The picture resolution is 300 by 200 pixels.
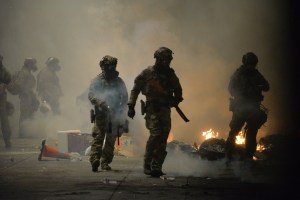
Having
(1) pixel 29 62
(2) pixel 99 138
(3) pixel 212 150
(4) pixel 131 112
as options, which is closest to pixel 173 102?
(4) pixel 131 112

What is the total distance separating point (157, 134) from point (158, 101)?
0.56m

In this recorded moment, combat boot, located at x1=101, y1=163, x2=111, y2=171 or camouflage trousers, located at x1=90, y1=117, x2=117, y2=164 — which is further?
combat boot, located at x1=101, y1=163, x2=111, y2=171

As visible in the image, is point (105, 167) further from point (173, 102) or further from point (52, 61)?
point (52, 61)

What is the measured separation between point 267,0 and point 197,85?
375 centimetres

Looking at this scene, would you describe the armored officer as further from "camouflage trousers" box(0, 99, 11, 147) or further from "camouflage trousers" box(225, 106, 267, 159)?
"camouflage trousers" box(225, 106, 267, 159)

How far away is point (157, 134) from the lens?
32.2 ft

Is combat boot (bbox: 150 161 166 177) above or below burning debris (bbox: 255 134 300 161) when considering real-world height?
below

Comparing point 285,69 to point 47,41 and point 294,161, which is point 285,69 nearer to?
point 294,161

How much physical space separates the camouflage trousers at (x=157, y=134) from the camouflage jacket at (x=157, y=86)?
8.1 inches

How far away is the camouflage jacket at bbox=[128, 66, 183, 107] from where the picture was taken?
993 centimetres

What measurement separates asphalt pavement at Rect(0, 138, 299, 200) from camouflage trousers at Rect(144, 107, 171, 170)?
377 millimetres

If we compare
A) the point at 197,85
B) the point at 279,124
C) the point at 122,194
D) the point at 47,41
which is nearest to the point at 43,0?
the point at 47,41

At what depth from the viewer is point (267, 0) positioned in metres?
19.1

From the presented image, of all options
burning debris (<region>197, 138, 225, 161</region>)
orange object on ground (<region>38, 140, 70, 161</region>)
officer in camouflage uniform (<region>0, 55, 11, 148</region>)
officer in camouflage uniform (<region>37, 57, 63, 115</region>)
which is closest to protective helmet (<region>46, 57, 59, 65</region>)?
officer in camouflage uniform (<region>37, 57, 63, 115</region>)
